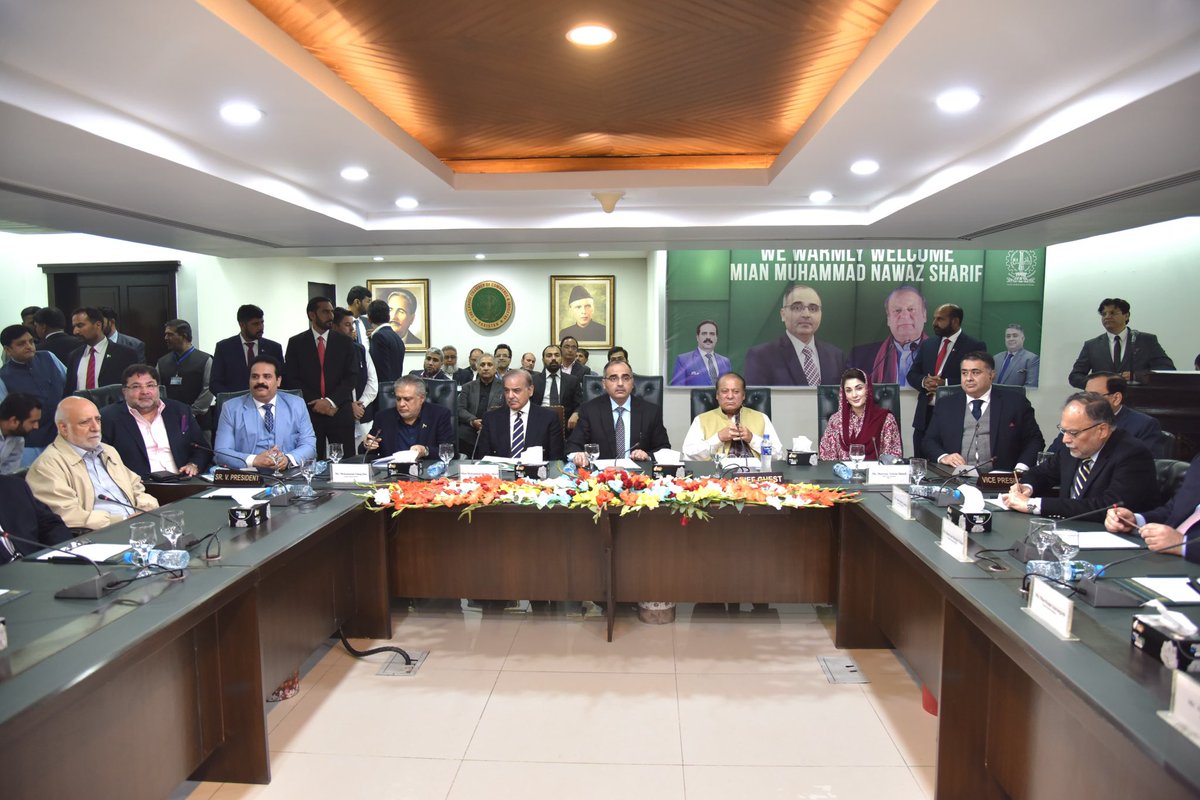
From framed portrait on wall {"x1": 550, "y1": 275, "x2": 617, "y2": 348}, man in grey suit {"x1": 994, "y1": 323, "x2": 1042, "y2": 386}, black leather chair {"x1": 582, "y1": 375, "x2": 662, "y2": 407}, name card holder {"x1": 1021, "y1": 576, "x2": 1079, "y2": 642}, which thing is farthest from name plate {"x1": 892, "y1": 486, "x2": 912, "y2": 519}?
framed portrait on wall {"x1": 550, "y1": 275, "x2": 617, "y2": 348}

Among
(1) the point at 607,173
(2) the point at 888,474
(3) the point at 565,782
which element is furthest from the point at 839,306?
(3) the point at 565,782

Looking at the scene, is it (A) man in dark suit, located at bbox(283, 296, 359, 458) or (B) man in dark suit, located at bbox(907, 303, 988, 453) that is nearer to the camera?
(A) man in dark suit, located at bbox(283, 296, 359, 458)

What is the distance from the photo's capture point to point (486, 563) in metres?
3.50

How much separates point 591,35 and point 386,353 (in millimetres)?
4085

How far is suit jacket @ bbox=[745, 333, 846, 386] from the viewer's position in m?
7.56

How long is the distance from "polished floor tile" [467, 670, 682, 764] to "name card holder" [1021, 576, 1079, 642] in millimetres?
1272

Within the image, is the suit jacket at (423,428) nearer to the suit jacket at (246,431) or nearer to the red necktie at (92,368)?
the suit jacket at (246,431)

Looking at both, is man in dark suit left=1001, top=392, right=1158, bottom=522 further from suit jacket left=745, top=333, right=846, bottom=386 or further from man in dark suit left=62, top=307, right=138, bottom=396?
man in dark suit left=62, top=307, right=138, bottom=396

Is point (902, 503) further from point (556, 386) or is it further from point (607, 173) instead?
point (556, 386)

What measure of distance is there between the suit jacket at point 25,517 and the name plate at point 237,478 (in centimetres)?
72

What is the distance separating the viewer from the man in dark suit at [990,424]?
13.4 feet

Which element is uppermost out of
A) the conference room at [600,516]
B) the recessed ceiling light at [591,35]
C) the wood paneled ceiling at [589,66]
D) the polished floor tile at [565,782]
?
the wood paneled ceiling at [589,66]

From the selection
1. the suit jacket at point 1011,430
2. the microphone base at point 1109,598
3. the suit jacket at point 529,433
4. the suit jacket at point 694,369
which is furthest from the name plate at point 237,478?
the suit jacket at point 694,369

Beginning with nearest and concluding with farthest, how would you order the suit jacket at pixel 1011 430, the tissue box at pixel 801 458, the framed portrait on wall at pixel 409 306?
1. the tissue box at pixel 801 458
2. the suit jacket at pixel 1011 430
3. the framed portrait on wall at pixel 409 306
